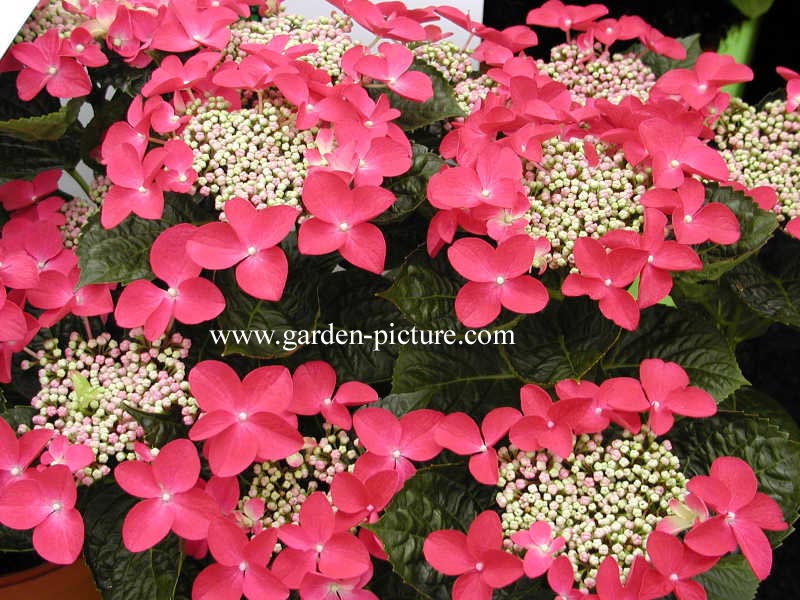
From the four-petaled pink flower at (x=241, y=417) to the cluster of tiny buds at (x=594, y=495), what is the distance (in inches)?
7.5

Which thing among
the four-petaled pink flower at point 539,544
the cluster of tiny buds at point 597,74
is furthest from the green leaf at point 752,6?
the four-petaled pink flower at point 539,544

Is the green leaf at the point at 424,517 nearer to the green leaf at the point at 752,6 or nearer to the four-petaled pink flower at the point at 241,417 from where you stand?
the four-petaled pink flower at the point at 241,417

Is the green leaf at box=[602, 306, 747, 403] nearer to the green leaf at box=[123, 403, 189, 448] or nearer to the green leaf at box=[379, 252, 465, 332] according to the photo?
the green leaf at box=[379, 252, 465, 332]

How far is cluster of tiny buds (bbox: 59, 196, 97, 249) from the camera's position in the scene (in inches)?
35.6

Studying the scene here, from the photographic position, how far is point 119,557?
0.77 m

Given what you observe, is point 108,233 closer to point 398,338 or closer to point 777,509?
point 398,338

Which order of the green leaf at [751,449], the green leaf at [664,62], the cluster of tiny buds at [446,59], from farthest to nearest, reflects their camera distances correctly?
1. the green leaf at [664,62]
2. the cluster of tiny buds at [446,59]
3. the green leaf at [751,449]

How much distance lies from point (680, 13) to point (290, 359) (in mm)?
1108

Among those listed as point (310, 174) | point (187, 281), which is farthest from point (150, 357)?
point (310, 174)

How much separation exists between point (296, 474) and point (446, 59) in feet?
1.74

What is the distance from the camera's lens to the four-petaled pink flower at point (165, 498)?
68 cm

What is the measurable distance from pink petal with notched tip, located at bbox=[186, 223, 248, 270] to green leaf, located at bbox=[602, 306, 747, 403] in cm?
38

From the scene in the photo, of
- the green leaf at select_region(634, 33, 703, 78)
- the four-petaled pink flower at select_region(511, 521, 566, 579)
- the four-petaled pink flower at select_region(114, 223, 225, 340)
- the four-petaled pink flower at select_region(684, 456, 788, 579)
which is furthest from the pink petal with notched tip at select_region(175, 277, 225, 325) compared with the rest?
the green leaf at select_region(634, 33, 703, 78)

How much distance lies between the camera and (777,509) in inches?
27.1
